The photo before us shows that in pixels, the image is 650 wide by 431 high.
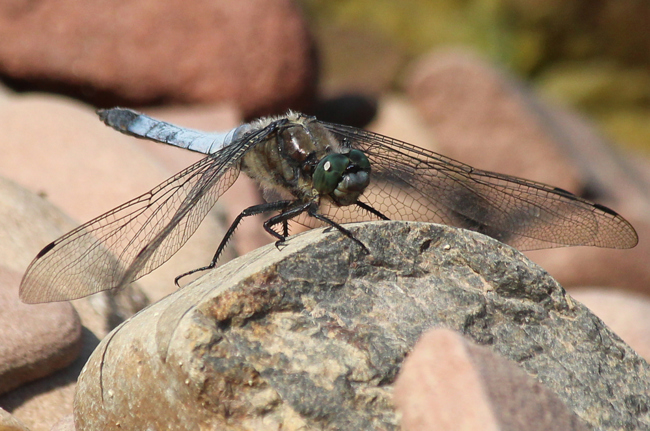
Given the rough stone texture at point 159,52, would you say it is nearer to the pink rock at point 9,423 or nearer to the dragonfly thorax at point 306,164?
the dragonfly thorax at point 306,164

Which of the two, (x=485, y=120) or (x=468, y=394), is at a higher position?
(x=485, y=120)

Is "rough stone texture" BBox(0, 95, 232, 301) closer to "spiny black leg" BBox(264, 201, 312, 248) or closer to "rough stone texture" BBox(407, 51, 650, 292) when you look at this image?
"spiny black leg" BBox(264, 201, 312, 248)

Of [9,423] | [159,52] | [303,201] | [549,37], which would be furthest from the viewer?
[549,37]

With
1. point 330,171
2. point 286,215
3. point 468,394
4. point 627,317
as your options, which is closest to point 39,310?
point 286,215

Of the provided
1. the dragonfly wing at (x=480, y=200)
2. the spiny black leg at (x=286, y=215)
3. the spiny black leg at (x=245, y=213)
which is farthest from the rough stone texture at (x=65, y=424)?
the dragonfly wing at (x=480, y=200)

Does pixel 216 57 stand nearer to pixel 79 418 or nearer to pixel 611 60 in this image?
pixel 79 418

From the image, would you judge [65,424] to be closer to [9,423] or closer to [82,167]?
[9,423]

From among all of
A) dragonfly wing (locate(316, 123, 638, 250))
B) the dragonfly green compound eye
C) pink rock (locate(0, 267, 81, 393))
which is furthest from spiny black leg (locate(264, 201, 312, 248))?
pink rock (locate(0, 267, 81, 393))
